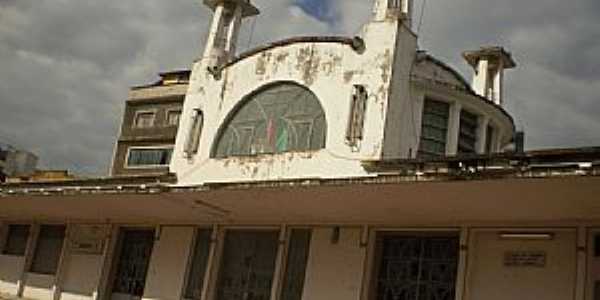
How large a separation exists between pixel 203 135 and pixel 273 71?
8.10ft

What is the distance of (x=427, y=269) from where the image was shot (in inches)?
526

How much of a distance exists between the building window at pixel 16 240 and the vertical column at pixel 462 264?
14.6m

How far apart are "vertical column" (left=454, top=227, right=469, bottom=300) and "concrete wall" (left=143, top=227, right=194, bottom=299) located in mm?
7237

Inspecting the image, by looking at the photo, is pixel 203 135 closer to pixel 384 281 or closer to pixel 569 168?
pixel 384 281

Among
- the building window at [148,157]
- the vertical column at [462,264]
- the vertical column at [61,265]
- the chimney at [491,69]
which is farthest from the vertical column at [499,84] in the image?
the building window at [148,157]

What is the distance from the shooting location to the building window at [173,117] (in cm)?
3894

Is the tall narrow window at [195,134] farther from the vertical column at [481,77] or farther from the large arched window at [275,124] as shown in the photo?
the vertical column at [481,77]

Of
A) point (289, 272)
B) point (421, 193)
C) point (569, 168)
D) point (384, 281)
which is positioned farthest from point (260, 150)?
point (569, 168)

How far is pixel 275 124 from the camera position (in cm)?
1638

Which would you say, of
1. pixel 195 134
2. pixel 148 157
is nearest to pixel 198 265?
pixel 195 134

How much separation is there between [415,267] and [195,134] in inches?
276

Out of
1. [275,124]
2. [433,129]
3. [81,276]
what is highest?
[433,129]

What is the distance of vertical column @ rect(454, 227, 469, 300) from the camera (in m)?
12.3

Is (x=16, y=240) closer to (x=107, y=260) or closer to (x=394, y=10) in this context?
(x=107, y=260)
